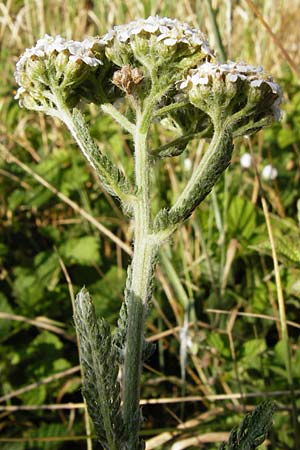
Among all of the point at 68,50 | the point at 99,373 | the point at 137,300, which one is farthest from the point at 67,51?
the point at 99,373

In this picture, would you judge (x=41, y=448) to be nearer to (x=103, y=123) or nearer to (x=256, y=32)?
(x=103, y=123)

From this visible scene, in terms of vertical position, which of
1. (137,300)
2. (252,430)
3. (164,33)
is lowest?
(252,430)

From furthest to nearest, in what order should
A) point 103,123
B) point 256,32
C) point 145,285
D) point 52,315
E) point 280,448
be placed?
point 256,32
point 103,123
point 52,315
point 280,448
point 145,285

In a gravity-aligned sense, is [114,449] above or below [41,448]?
above

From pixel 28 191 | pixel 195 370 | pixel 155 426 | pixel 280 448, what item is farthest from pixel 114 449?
pixel 28 191

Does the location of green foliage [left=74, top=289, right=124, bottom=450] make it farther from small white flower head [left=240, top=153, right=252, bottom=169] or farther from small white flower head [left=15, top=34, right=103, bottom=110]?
small white flower head [left=240, top=153, right=252, bottom=169]

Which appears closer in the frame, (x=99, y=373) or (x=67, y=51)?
(x=99, y=373)

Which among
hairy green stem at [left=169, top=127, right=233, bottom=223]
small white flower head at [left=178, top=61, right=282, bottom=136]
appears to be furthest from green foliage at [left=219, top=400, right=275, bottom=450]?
small white flower head at [left=178, top=61, right=282, bottom=136]

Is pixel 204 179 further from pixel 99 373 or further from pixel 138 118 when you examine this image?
pixel 99 373
